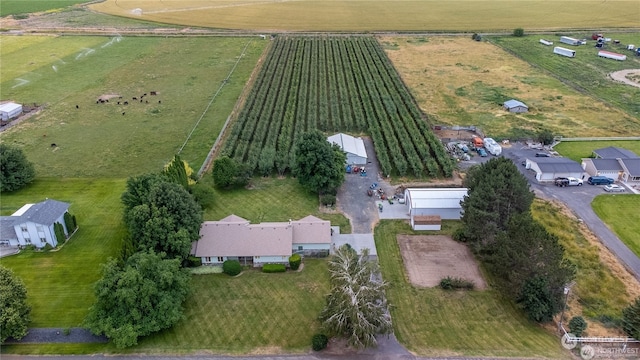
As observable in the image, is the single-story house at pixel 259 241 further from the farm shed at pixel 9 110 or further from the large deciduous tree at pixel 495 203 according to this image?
the farm shed at pixel 9 110

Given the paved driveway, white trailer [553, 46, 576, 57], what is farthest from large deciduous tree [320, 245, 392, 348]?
white trailer [553, 46, 576, 57]

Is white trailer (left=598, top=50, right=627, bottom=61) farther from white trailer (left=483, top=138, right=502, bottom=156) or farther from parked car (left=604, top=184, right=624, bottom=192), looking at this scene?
parked car (left=604, top=184, right=624, bottom=192)

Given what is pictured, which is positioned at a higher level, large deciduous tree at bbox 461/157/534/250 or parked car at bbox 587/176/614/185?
large deciduous tree at bbox 461/157/534/250

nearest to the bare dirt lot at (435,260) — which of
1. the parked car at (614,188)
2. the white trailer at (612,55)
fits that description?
the parked car at (614,188)

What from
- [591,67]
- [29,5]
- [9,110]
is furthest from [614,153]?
[29,5]

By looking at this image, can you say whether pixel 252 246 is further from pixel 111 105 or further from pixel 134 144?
pixel 111 105

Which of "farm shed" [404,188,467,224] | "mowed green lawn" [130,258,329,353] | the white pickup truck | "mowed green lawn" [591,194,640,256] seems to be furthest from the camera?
the white pickup truck
